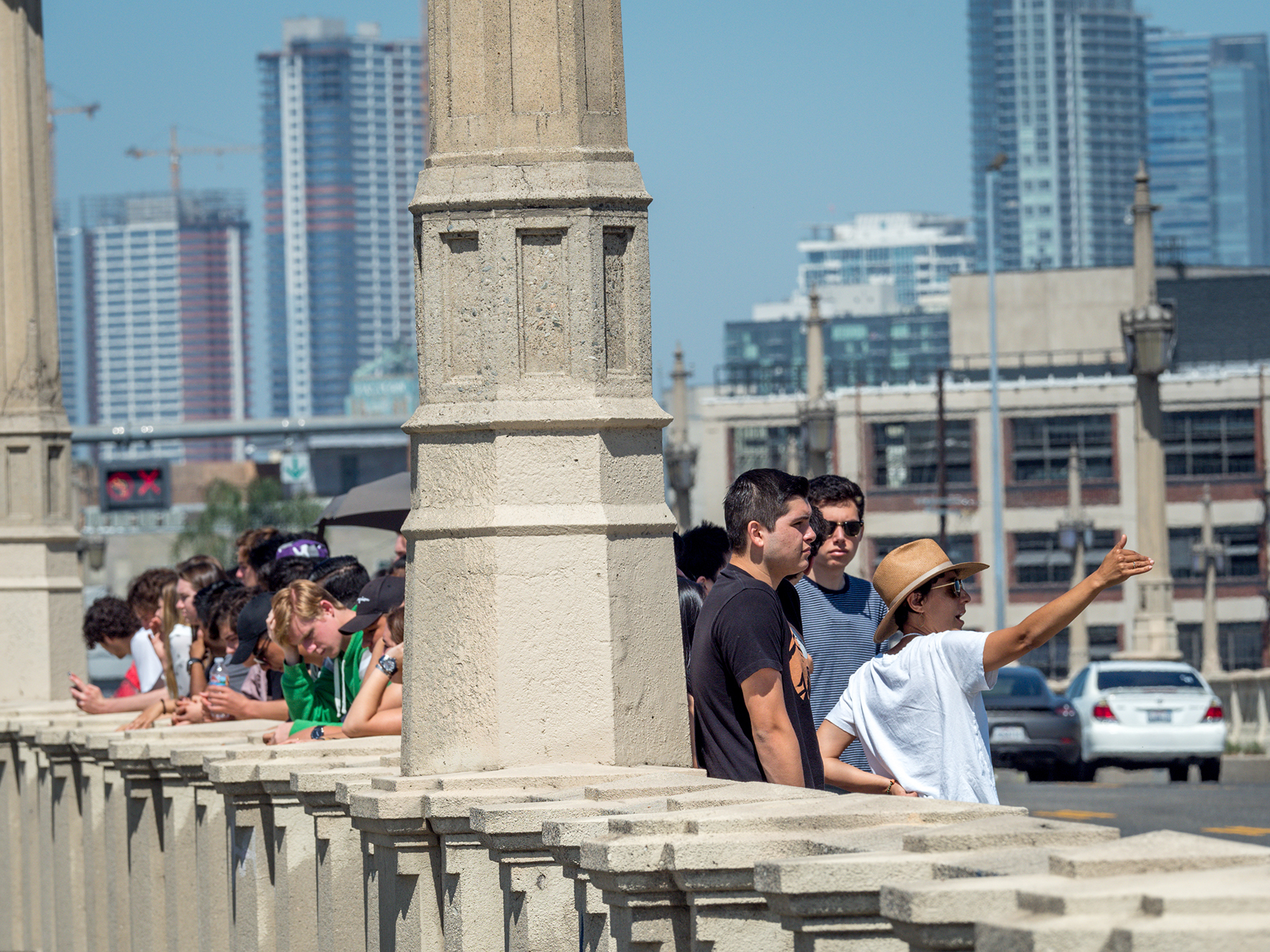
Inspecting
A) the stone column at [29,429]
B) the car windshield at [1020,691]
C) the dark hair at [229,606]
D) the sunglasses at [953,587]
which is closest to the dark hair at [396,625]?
the sunglasses at [953,587]

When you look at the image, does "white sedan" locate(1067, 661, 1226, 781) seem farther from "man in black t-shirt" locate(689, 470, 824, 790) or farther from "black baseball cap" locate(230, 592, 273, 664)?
"man in black t-shirt" locate(689, 470, 824, 790)

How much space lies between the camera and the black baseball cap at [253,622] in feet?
33.8

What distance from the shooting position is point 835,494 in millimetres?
8164

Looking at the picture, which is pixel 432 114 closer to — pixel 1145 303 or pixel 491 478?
pixel 491 478

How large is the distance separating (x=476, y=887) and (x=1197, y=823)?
1290cm

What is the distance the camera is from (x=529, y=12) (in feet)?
21.7

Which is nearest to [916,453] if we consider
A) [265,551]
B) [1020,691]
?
[1020,691]

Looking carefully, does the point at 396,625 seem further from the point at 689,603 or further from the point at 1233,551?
the point at 1233,551

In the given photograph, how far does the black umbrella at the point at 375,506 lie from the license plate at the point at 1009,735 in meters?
12.9

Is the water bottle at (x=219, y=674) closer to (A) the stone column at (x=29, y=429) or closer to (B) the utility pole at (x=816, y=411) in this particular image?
(A) the stone column at (x=29, y=429)

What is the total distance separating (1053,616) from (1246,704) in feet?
99.1

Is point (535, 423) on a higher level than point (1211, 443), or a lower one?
lower

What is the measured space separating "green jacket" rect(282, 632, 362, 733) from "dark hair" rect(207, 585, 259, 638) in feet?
4.74

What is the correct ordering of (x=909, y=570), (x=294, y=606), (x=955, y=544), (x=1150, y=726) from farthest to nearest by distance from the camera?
(x=955, y=544) → (x=1150, y=726) → (x=294, y=606) → (x=909, y=570)
